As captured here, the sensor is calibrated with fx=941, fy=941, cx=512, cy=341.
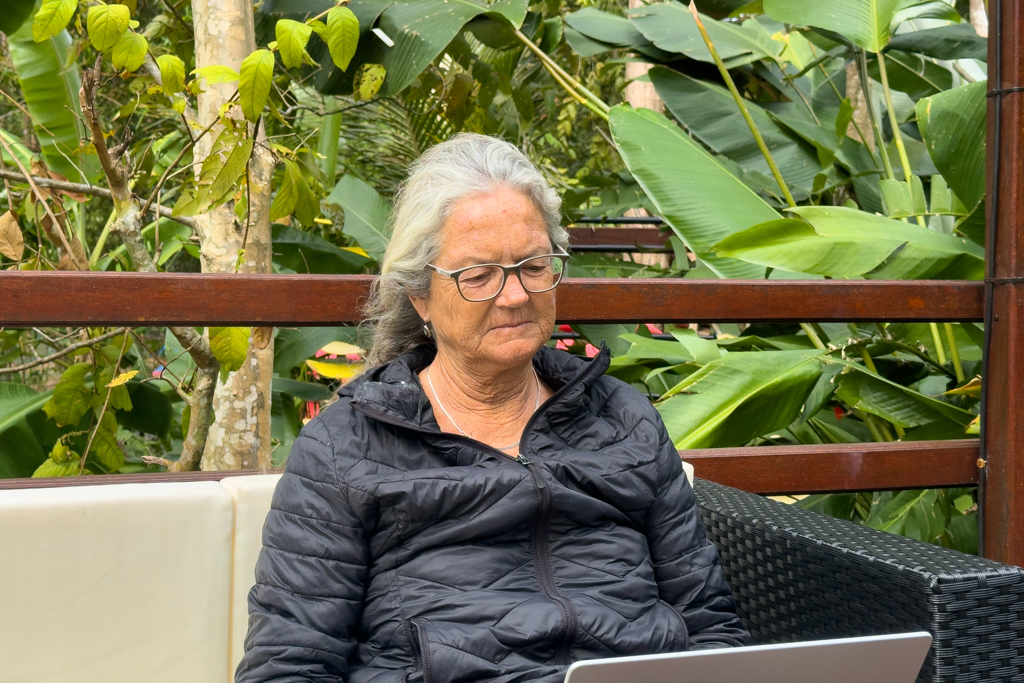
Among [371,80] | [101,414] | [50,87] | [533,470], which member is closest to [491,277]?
[533,470]

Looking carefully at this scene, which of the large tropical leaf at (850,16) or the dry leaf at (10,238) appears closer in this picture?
A: the dry leaf at (10,238)

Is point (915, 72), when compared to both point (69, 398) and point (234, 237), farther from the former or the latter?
point (69, 398)

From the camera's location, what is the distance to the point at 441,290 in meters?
1.65

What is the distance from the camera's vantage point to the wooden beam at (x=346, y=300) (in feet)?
5.92

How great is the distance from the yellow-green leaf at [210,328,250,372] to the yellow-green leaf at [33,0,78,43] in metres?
0.71

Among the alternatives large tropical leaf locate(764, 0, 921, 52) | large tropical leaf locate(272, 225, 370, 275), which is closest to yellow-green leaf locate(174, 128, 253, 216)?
large tropical leaf locate(272, 225, 370, 275)

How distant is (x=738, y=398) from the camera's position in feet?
7.79

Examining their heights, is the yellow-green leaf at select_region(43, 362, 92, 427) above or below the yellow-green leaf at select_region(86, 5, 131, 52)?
below

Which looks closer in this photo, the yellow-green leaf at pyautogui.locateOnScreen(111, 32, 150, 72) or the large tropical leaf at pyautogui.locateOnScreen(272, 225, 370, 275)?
the yellow-green leaf at pyautogui.locateOnScreen(111, 32, 150, 72)

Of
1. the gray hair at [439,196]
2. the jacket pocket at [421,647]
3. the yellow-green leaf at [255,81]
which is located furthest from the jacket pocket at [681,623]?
the yellow-green leaf at [255,81]

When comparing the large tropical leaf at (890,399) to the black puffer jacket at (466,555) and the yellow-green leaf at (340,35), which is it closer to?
the black puffer jacket at (466,555)

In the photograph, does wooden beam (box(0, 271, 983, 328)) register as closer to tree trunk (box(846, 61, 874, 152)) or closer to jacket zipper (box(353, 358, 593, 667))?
jacket zipper (box(353, 358, 593, 667))

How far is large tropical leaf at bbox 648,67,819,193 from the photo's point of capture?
376 centimetres

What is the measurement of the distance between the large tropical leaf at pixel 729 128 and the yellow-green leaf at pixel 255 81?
2.09m
